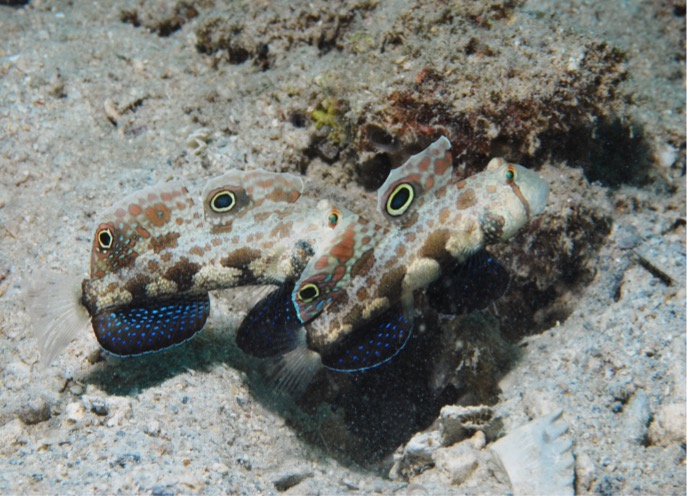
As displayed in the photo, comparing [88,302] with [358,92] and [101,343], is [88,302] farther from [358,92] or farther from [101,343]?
[358,92]

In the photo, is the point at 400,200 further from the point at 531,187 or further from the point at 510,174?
the point at 531,187

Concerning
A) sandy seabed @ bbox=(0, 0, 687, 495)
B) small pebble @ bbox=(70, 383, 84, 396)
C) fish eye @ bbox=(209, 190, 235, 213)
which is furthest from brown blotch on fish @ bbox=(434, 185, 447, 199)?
small pebble @ bbox=(70, 383, 84, 396)

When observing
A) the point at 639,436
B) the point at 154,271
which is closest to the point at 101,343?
the point at 154,271

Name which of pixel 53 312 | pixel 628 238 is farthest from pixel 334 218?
pixel 628 238

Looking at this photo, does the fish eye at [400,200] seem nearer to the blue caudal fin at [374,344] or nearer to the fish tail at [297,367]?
the blue caudal fin at [374,344]

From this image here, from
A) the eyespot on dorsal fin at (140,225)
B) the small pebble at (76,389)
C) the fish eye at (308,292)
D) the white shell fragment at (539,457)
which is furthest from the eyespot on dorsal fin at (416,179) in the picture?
the small pebble at (76,389)

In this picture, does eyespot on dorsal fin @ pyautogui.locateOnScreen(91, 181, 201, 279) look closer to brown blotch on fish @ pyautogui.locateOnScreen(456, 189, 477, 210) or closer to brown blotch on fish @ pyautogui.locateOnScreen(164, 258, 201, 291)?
brown blotch on fish @ pyautogui.locateOnScreen(164, 258, 201, 291)
